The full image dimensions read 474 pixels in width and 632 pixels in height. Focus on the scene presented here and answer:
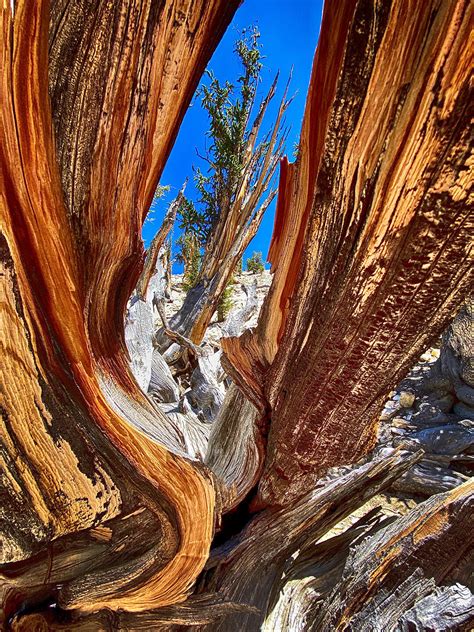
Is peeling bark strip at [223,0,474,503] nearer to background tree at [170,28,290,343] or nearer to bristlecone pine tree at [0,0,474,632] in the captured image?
bristlecone pine tree at [0,0,474,632]

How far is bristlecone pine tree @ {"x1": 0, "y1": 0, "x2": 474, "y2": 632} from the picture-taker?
1.47 ft

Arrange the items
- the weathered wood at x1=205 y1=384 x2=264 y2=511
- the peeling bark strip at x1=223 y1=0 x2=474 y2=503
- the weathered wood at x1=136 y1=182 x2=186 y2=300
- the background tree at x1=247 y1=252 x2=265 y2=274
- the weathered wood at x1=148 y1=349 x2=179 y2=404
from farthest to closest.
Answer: the background tree at x1=247 y1=252 x2=265 y2=274 → the weathered wood at x1=136 y1=182 x2=186 y2=300 → the weathered wood at x1=148 y1=349 x2=179 y2=404 → the weathered wood at x1=205 y1=384 x2=264 y2=511 → the peeling bark strip at x1=223 y1=0 x2=474 y2=503

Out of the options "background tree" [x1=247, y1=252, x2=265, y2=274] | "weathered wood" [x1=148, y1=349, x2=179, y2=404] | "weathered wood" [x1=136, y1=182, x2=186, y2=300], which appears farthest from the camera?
"background tree" [x1=247, y1=252, x2=265, y2=274]

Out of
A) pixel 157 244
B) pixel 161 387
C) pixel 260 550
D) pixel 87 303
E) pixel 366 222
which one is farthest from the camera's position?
pixel 157 244

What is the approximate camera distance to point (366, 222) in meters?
0.51

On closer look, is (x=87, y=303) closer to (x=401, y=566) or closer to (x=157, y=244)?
(x=401, y=566)

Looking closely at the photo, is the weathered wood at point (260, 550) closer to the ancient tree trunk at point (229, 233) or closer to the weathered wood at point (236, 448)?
the weathered wood at point (236, 448)

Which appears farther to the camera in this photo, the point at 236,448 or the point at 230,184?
the point at 230,184

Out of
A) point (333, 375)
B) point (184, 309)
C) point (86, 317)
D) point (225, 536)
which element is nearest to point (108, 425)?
point (86, 317)

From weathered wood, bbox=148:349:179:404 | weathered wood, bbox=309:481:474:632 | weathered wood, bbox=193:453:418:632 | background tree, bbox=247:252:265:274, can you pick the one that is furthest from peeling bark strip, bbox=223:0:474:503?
background tree, bbox=247:252:265:274

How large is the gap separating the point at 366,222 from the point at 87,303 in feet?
1.59

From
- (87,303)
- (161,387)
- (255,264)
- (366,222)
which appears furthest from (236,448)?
(255,264)

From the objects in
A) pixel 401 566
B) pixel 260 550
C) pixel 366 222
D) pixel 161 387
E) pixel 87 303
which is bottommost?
pixel 401 566

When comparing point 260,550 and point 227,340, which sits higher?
point 227,340
